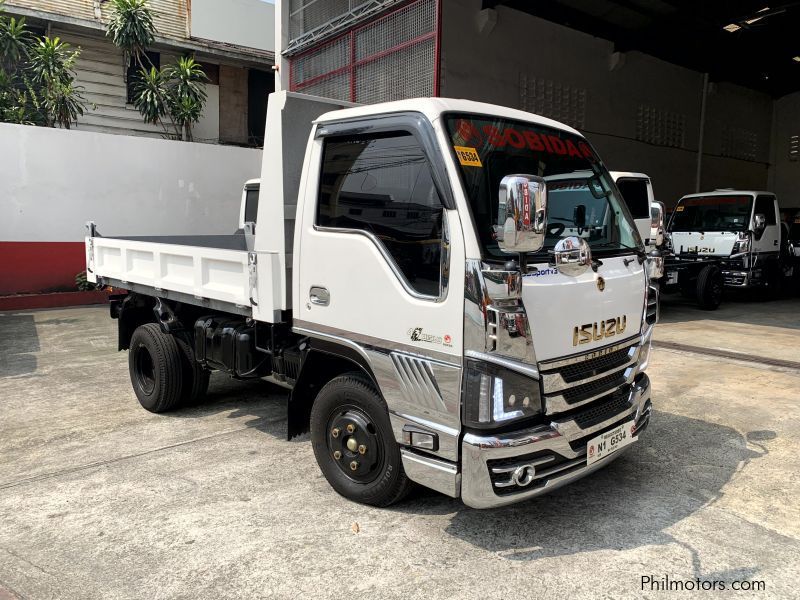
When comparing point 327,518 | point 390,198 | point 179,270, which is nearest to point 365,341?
point 390,198

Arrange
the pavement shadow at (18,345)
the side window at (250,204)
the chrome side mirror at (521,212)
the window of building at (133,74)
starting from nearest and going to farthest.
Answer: the chrome side mirror at (521,212) → the pavement shadow at (18,345) → the side window at (250,204) → the window of building at (133,74)

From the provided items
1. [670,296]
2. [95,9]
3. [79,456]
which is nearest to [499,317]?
[79,456]

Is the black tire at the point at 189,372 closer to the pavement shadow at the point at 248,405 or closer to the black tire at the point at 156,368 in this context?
the black tire at the point at 156,368

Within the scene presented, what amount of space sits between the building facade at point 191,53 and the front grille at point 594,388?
1721 centimetres

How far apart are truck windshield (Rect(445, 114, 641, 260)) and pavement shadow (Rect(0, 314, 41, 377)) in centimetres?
580

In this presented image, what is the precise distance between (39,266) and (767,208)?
44.8 feet

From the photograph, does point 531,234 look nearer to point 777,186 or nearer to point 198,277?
point 198,277

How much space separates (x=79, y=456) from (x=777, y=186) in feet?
79.8

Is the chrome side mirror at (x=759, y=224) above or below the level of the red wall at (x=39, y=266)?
above

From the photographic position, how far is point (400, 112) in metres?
3.17

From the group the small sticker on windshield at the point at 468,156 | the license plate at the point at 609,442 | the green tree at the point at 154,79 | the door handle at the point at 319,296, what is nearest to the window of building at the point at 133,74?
the green tree at the point at 154,79

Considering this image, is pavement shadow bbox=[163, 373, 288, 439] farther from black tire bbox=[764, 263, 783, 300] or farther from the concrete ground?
black tire bbox=[764, 263, 783, 300]

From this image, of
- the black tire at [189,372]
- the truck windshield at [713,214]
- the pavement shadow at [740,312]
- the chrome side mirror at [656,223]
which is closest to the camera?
the chrome side mirror at [656,223]

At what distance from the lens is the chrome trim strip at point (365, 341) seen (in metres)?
2.89
